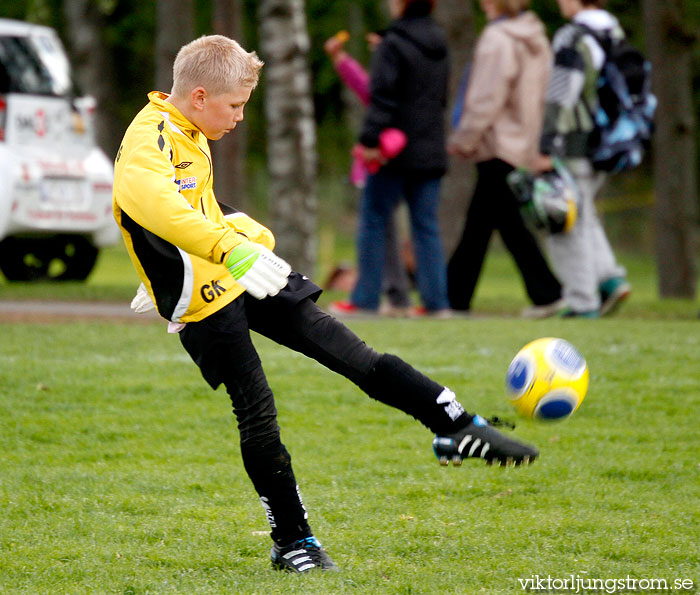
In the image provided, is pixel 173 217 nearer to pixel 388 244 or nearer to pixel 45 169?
pixel 388 244

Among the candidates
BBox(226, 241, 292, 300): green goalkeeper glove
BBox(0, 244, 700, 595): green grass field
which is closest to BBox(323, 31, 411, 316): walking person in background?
BBox(0, 244, 700, 595): green grass field

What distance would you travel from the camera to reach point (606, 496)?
4.88 m

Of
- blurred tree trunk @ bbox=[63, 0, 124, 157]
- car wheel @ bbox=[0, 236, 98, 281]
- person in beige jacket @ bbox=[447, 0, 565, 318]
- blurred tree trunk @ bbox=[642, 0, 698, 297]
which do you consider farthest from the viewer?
blurred tree trunk @ bbox=[63, 0, 124, 157]

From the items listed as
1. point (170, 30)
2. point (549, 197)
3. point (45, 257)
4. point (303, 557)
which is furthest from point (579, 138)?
point (170, 30)

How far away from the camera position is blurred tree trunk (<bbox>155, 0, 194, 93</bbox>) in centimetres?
1541

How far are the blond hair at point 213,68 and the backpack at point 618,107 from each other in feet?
19.4

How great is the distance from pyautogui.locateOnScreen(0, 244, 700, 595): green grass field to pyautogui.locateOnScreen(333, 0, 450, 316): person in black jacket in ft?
4.96

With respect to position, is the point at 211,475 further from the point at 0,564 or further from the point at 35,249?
the point at 35,249

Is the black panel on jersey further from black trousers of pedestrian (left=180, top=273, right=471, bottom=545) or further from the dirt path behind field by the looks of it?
the dirt path behind field

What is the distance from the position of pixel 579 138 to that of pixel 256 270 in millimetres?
6230

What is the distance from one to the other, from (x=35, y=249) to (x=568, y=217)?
6.59m

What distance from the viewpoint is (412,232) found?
9.68 metres

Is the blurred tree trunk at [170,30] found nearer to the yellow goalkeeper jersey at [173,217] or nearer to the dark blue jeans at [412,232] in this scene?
the dark blue jeans at [412,232]

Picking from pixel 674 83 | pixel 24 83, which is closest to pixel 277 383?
pixel 24 83
